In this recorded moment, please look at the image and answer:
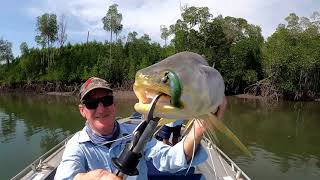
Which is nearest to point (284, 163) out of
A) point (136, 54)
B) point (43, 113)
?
point (43, 113)

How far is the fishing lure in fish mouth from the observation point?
1.20m

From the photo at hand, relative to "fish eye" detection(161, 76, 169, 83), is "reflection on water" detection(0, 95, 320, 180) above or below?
below

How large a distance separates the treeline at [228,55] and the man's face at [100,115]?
32959mm

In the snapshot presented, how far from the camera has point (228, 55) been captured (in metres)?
43.7

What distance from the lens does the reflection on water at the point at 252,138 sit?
42.0 feet

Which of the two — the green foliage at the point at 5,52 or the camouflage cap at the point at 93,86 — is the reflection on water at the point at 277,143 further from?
the green foliage at the point at 5,52

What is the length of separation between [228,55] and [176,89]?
142ft

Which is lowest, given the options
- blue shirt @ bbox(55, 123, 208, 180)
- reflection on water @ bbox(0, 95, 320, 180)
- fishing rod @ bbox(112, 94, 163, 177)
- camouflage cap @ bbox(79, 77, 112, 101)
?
reflection on water @ bbox(0, 95, 320, 180)

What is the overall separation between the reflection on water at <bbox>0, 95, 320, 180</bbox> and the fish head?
35.0ft

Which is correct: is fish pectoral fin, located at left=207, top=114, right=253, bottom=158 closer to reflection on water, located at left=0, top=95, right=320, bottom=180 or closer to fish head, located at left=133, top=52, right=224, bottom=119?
fish head, located at left=133, top=52, right=224, bottom=119

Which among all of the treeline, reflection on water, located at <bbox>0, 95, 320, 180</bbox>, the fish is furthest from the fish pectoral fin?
the treeline

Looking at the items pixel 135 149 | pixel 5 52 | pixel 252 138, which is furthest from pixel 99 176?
pixel 5 52

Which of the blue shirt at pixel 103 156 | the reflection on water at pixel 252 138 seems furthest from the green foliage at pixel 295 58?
the blue shirt at pixel 103 156

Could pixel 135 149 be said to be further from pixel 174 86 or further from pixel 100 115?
pixel 100 115
